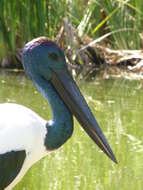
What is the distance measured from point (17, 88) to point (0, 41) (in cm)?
171

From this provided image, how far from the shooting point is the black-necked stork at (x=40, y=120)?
462 cm

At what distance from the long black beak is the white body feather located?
29cm

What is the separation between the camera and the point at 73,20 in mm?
11797

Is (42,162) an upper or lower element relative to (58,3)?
upper

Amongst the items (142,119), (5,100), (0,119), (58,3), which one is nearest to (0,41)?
(58,3)

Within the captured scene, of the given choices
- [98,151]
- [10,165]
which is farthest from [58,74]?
[98,151]

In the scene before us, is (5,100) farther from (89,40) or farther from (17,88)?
(89,40)

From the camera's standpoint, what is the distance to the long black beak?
4.97 meters

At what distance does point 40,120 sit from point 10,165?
1.07ft

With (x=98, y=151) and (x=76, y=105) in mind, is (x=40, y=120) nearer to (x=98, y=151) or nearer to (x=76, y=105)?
(x=76, y=105)

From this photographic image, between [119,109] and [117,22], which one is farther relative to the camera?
Result: [117,22]

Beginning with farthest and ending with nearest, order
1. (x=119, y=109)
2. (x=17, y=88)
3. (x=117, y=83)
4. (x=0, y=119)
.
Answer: (x=117, y=83)
(x=17, y=88)
(x=119, y=109)
(x=0, y=119)

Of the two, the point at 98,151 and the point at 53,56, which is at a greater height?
the point at 53,56

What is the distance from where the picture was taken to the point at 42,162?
6320 mm
